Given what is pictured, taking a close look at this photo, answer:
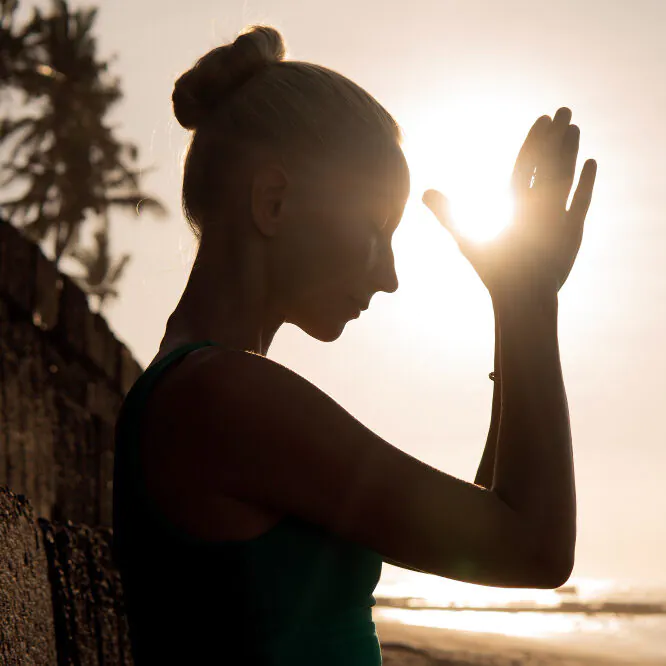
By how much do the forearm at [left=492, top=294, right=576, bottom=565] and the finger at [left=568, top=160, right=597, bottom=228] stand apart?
0.57 feet

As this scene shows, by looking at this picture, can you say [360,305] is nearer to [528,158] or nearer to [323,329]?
[323,329]

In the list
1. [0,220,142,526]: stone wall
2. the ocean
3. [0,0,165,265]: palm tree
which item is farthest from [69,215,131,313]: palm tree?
[0,220,142,526]: stone wall

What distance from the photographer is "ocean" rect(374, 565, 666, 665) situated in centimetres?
1284

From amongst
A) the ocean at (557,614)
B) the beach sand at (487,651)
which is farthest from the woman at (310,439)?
the ocean at (557,614)

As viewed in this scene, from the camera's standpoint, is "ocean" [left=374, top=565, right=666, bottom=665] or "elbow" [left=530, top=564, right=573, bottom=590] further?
"ocean" [left=374, top=565, right=666, bottom=665]

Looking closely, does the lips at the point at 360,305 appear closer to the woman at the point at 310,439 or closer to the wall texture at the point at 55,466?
the woman at the point at 310,439

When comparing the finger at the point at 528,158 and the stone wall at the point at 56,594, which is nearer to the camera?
the finger at the point at 528,158

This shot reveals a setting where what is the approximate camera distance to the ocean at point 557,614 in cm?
1284

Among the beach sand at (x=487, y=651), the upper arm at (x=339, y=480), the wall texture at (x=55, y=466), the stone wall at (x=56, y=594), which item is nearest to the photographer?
the upper arm at (x=339, y=480)

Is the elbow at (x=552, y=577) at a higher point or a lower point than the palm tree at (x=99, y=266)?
lower

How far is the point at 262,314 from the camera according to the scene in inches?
67.1

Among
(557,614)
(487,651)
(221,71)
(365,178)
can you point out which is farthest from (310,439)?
(557,614)

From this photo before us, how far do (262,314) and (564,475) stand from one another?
0.62 meters

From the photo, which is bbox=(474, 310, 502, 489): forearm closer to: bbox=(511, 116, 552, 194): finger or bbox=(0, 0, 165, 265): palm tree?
bbox=(511, 116, 552, 194): finger
